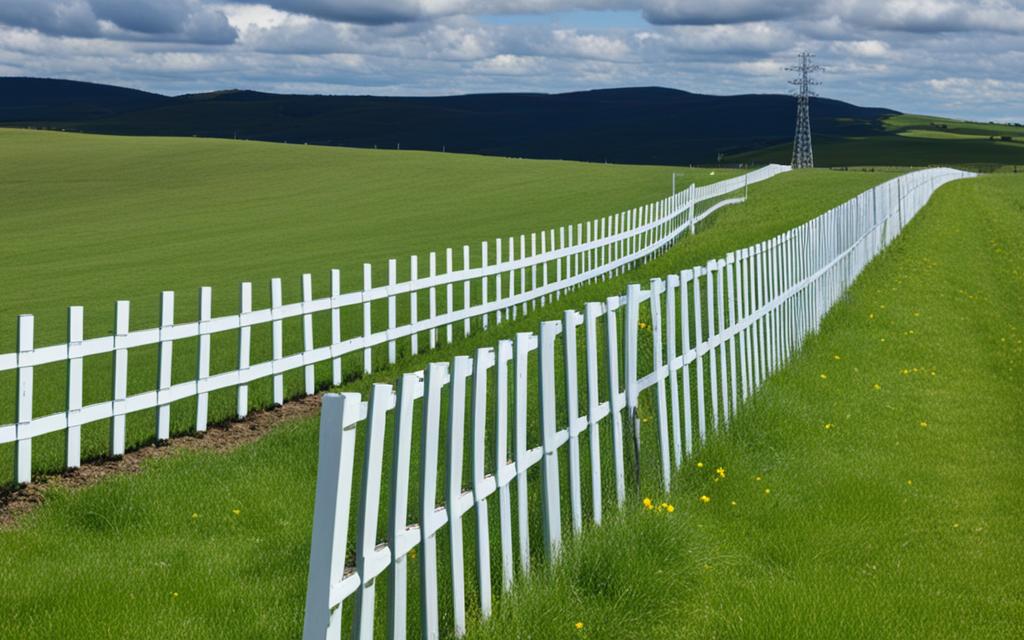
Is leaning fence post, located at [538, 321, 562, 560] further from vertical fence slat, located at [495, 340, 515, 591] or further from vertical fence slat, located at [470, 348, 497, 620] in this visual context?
vertical fence slat, located at [470, 348, 497, 620]

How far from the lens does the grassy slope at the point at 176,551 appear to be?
5488mm

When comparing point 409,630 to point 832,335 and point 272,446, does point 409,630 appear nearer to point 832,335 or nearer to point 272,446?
point 272,446

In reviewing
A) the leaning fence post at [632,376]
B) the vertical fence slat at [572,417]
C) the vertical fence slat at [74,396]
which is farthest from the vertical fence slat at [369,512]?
the vertical fence slat at [74,396]

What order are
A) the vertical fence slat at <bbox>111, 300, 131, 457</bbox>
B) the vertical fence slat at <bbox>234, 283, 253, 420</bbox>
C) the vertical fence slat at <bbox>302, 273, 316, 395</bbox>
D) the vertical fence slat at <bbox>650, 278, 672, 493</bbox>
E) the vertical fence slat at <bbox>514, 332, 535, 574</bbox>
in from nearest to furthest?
the vertical fence slat at <bbox>514, 332, 535, 574</bbox> < the vertical fence slat at <bbox>650, 278, 672, 493</bbox> < the vertical fence slat at <bbox>111, 300, 131, 457</bbox> < the vertical fence slat at <bbox>234, 283, 253, 420</bbox> < the vertical fence slat at <bbox>302, 273, 316, 395</bbox>

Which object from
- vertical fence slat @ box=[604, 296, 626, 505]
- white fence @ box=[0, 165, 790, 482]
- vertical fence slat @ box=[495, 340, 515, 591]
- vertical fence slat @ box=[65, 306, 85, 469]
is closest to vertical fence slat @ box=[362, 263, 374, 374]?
white fence @ box=[0, 165, 790, 482]

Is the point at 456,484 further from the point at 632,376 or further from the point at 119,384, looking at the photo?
the point at 119,384

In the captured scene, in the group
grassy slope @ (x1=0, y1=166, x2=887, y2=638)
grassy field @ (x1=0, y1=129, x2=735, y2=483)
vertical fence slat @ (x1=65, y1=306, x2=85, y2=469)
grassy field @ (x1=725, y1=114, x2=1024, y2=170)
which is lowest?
grassy slope @ (x1=0, y1=166, x2=887, y2=638)

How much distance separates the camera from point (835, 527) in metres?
7.13

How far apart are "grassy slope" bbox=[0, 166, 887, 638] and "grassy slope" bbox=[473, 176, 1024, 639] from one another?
54.1 inches

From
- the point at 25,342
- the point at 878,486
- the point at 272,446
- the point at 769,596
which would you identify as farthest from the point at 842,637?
the point at 25,342

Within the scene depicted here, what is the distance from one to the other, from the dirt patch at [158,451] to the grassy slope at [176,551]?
1.08 ft

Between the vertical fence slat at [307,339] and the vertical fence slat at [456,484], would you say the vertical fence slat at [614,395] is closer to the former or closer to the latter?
the vertical fence slat at [456,484]

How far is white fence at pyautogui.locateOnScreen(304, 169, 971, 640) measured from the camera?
4.07 metres

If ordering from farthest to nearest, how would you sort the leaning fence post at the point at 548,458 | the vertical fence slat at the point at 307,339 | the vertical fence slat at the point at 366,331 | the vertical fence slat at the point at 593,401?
the vertical fence slat at the point at 366,331
the vertical fence slat at the point at 307,339
the vertical fence slat at the point at 593,401
the leaning fence post at the point at 548,458
